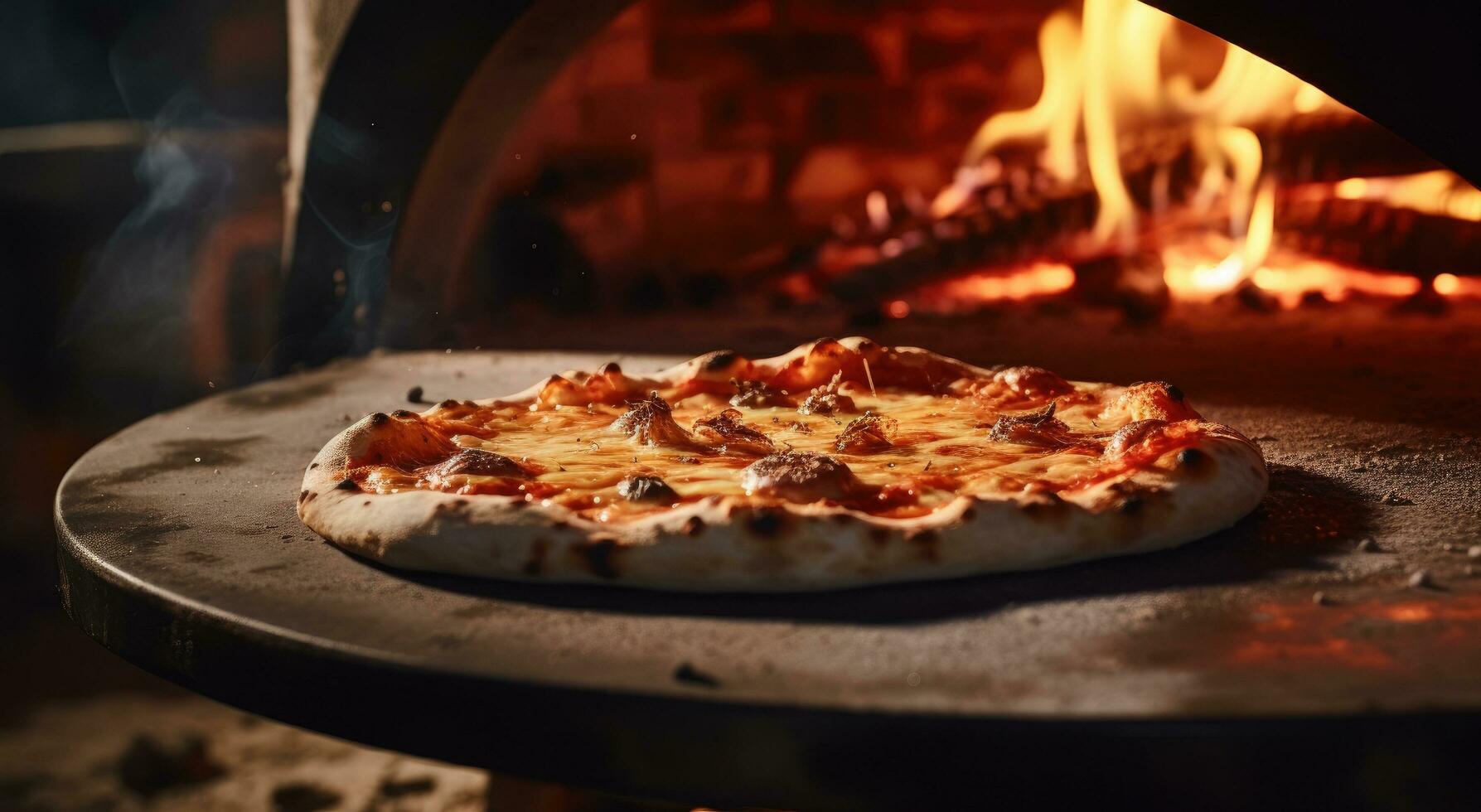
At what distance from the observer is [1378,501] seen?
2.19 metres

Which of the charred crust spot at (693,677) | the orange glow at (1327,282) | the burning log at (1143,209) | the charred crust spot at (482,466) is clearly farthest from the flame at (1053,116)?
the charred crust spot at (693,677)

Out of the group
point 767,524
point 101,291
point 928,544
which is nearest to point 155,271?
point 101,291

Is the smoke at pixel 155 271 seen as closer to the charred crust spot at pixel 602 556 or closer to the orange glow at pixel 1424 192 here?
the charred crust spot at pixel 602 556

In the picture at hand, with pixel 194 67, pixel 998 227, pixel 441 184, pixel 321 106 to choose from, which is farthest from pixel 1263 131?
pixel 194 67

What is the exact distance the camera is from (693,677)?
1470 millimetres

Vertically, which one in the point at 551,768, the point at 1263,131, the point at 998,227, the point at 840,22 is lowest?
the point at 551,768

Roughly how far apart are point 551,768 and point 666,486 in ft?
1.97

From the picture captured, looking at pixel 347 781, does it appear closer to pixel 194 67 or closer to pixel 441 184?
pixel 441 184

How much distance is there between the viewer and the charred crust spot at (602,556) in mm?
1771

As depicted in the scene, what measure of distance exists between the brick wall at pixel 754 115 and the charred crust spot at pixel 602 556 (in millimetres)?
3609

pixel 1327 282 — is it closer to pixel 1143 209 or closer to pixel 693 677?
pixel 1143 209

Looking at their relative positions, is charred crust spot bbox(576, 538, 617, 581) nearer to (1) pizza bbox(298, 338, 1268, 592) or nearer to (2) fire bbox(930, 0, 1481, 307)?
(1) pizza bbox(298, 338, 1268, 592)

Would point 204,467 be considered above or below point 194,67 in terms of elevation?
below

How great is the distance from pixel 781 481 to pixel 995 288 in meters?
3.34
